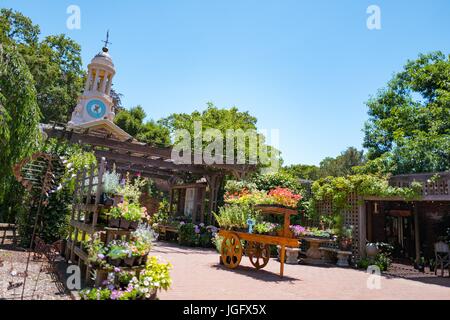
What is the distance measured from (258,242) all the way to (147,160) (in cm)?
704

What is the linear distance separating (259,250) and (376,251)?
4157 millimetres

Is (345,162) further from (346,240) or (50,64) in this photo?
(50,64)

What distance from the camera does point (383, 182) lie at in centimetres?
967

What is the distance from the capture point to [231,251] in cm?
784

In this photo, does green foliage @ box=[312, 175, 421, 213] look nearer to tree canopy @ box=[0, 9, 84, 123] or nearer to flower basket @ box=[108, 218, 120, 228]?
flower basket @ box=[108, 218, 120, 228]

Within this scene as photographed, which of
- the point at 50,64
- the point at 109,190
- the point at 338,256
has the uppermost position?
the point at 50,64

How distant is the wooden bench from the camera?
10141 mm

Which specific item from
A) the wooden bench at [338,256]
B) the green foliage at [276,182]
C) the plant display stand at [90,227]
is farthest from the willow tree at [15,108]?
the green foliage at [276,182]

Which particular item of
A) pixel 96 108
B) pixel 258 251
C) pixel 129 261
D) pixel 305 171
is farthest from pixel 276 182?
pixel 305 171

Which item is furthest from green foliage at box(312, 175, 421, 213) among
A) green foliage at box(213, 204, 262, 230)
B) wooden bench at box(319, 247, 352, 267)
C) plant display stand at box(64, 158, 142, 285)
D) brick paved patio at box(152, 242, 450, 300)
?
plant display stand at box(64, 158, 142, 285)

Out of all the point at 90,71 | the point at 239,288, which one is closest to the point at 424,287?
the point at 239,288

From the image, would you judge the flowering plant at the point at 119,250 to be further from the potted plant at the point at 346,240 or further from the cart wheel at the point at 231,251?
the potted plant at the point at 346,240

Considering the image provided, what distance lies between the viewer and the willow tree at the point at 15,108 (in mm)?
5344

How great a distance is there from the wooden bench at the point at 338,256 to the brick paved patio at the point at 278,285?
5.83ft
